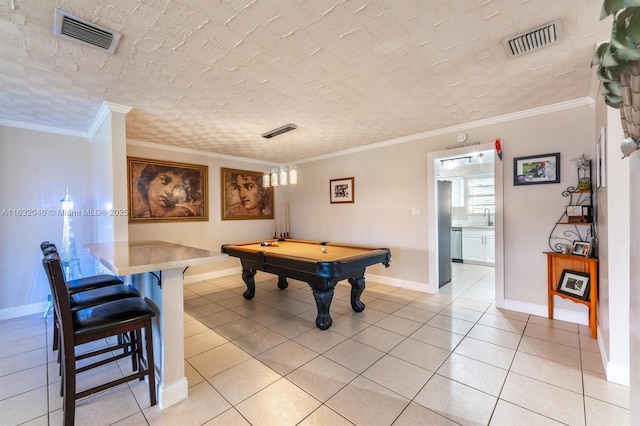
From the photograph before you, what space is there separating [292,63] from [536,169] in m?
2.98

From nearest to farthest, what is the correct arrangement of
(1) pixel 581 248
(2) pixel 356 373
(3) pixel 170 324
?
(3) pixel 170 324 < (2) pixel 356 373 < (1) pixel 581 248

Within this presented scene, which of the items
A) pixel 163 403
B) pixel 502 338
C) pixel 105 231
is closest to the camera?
pixel 163 403

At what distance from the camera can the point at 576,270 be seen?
2949 mm

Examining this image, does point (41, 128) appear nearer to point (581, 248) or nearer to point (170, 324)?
point (170, 324)

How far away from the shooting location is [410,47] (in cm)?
199

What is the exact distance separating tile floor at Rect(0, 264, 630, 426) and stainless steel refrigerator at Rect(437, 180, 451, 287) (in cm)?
109

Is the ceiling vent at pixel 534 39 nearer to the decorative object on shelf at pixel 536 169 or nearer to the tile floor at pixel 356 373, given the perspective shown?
the decorative object on shelf at pixel 536 169

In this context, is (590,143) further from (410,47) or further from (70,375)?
(70,375)

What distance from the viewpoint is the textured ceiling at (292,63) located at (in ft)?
5.40

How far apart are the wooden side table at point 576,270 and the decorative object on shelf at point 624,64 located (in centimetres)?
257

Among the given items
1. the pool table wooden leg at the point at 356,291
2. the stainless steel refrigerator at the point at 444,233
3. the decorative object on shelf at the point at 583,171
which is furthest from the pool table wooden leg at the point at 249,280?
the decorative object on shelf at the point at 583,171

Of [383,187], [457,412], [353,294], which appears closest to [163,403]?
[457,412]

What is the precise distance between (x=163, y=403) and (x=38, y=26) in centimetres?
248

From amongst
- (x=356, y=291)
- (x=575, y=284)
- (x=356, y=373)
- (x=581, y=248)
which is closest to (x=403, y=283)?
(x=356, y=291)
